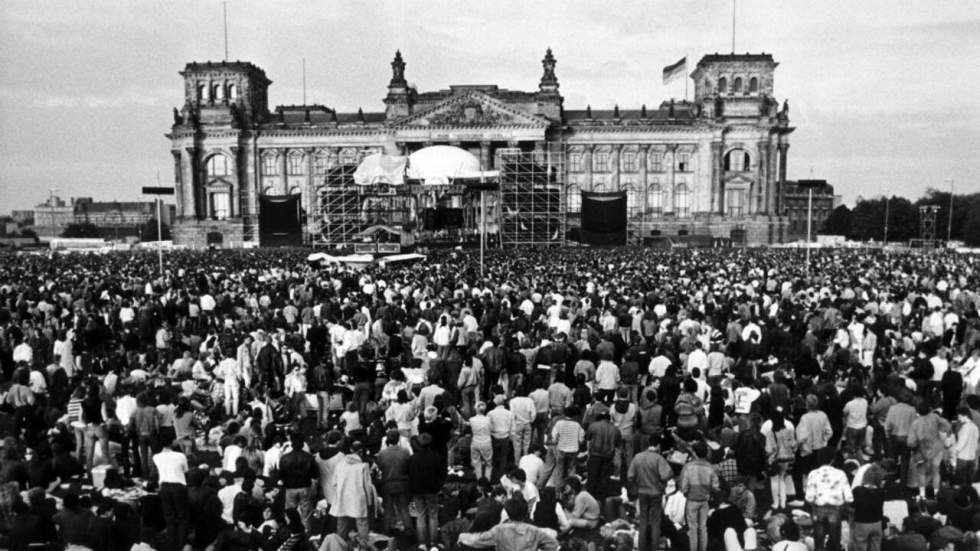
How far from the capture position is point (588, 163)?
87625mm

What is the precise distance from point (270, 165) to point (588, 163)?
117 feet

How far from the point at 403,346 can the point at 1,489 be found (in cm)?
1016

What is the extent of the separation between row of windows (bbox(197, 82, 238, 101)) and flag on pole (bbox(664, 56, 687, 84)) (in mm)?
48413

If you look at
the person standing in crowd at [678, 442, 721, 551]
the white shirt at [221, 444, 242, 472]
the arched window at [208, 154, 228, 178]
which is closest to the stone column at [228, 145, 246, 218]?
the arched window at [208, 154, 228, 178]

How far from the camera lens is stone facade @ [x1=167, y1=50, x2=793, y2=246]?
84938 mm

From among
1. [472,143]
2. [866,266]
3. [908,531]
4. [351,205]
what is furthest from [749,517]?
[472,143]

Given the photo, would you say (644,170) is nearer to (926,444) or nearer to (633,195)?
→ (633,195)

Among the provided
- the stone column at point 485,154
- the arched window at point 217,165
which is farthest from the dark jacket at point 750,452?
the arched window at point 217,165

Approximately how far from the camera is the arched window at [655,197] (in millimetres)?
87438

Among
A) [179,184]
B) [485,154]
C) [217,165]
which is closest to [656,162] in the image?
[485,154]

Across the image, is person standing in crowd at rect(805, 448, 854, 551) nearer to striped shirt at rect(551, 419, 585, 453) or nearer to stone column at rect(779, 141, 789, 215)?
striped shirt at rect(551, 419, 585, 453)

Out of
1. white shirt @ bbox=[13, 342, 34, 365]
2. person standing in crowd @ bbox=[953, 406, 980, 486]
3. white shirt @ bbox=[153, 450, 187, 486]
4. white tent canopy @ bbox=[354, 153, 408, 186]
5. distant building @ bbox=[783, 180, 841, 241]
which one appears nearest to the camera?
white shirt @ bbox=[153, 450, 187, 486]

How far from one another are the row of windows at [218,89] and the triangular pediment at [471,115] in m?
21.4

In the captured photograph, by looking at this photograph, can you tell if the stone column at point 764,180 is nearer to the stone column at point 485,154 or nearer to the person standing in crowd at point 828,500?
the stone column at point 485,154
